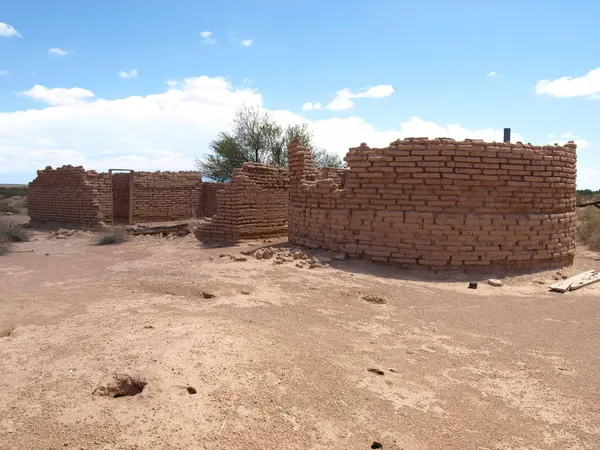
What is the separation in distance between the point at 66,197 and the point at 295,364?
44.2 feet

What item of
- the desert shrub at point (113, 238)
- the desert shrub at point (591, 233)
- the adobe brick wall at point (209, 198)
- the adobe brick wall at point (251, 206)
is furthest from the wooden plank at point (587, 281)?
the adobe brick wall at point (209, 198)

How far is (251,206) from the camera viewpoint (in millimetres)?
11312

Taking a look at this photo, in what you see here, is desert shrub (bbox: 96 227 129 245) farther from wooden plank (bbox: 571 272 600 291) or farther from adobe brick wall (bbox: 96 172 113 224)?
wooden plank (bbox: 571 272 600 291)

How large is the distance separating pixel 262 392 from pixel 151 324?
5.59ft

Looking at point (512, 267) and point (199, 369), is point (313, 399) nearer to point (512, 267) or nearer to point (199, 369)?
point (199, 369)

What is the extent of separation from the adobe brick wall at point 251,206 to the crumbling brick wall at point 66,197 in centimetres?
447

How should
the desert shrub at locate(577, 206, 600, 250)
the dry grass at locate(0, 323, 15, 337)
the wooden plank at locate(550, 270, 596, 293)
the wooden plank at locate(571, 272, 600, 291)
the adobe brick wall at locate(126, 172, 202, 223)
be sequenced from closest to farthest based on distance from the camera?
the dry grass at locate(0, 323, 15, 337)
the wooden plank at locate(550, 270, 596, 293)
the wooden plank at locate(571, 272, 600, 291)
the desert shrub at locate(577, 206, 600, 250)
the adobe brick wall at locate(126, 172, 202, 223)

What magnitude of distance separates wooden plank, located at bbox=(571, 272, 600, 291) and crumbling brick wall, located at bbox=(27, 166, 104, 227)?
40.6 feet

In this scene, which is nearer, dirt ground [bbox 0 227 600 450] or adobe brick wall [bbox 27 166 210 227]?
dirt ground [bbox 0 227 600 450]

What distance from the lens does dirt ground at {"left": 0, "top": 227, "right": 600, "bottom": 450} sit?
9.22ft

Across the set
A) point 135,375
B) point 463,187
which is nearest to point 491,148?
point 463,187

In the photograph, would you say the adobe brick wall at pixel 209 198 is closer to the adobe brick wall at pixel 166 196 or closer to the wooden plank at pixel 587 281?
the adobe brick wall at pixel 166 196

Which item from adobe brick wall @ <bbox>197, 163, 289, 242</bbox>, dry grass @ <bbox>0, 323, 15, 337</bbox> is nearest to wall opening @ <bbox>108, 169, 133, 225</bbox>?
adobe brick wall @ <bbox>197, 163, 289, 242</bbox>

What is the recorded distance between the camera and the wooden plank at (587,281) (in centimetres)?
709
